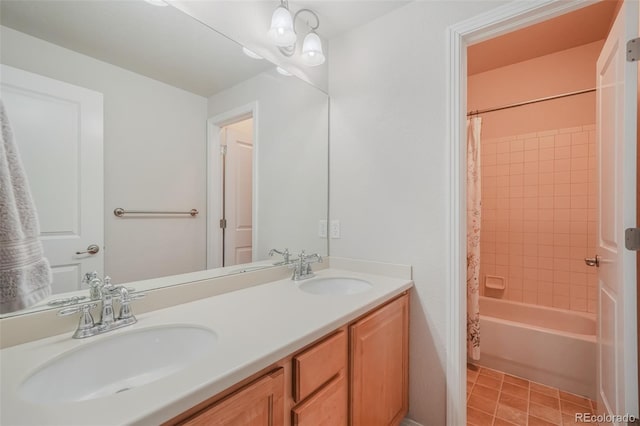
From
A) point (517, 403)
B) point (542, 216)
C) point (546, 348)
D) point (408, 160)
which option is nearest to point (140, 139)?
point (408, 160)

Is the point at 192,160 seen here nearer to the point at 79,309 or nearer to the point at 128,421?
the point at 79,309

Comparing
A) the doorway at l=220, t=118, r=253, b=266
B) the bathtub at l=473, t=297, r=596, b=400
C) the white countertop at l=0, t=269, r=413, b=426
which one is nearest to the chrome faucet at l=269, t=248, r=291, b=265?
the doorway at l=220, t=118, r=253, b=266

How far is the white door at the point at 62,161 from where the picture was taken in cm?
79

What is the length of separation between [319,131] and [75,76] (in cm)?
125

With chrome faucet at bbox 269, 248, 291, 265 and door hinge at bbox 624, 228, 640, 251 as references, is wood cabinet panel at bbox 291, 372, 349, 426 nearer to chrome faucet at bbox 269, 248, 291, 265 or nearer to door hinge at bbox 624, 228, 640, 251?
chrome faucet at bbox 269, 248, 291, 265

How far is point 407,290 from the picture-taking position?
1.49 meters

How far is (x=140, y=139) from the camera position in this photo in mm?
1045

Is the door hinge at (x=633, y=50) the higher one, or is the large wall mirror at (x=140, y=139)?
→ the door hinge at (x=633, y=50)

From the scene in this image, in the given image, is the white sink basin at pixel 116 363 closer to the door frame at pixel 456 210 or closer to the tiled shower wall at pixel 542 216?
the door frame at pixel 456 210

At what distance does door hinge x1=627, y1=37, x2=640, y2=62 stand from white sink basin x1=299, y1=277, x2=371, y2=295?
144 centimetres

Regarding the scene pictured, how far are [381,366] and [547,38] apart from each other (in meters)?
2.61

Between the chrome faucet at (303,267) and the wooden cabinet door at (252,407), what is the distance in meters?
0.80

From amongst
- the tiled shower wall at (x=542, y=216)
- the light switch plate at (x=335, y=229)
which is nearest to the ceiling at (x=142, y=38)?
the light switch plate at (x=335, y=229)

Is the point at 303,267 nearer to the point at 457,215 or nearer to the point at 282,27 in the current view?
the point at 457,215
